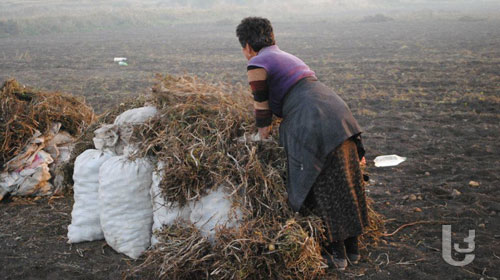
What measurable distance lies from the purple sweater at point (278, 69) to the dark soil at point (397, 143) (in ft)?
4.66

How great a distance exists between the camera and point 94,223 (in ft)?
12.3

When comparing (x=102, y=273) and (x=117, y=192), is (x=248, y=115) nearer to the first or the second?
(x=117, y=192)

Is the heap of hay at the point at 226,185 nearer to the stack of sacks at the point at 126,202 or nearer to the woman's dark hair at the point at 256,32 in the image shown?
the stack of sacks at the point at 126,202

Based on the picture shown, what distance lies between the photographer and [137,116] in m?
3.79

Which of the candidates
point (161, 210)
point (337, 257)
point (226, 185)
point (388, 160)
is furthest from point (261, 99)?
point (388, 160)

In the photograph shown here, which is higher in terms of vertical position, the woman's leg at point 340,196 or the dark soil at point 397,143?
the woman's leg at point 340,196

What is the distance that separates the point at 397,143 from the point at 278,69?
139 inches

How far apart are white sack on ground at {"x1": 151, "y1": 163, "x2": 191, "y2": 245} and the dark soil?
0.41m

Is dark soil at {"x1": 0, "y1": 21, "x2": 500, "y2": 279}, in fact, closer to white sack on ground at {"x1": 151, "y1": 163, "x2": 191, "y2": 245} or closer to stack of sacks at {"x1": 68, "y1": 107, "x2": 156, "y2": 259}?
stack of sacks at {"x1": 68, "y1": 107, "x2": 156, "y2": 259}

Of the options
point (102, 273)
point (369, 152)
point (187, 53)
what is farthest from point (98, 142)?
point (187, 53)

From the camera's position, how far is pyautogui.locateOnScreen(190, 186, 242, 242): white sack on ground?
3.14 meters

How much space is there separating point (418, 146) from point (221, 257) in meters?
3.93

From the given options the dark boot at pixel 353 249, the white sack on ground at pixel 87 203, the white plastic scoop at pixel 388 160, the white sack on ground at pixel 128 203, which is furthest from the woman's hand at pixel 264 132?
the white plastic scoop at pixel 388 160

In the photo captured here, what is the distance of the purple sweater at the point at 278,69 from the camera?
127 inches
